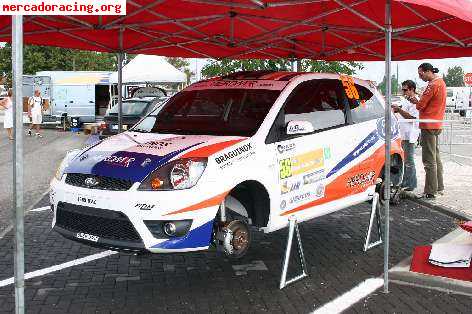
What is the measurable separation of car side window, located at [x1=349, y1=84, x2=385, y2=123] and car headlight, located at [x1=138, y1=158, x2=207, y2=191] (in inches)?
105

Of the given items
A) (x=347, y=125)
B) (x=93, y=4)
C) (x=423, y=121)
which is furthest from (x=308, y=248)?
(x=93, y=4)

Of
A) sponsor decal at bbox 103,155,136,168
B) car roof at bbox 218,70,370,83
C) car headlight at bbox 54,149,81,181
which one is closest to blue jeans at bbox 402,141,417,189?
car roof at bbox 218,70,370,83

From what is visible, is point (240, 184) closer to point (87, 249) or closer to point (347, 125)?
point (347, 125)

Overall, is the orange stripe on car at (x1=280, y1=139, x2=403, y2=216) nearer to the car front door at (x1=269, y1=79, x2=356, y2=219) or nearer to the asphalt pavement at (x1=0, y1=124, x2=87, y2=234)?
the car front door at (x1=269, y1=79, x2=356, y2=219)

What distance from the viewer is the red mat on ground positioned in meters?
5.27

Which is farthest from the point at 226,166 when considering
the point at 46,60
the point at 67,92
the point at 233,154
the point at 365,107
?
the point at 46,60

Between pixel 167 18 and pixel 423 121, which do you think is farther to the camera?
pixel 423 121

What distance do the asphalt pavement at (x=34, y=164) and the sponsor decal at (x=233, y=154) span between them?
13.0 ft

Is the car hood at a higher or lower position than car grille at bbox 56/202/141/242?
higher

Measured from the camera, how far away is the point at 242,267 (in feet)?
19.2

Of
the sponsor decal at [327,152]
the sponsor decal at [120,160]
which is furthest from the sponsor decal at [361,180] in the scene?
the sponsor decal at [120,160]

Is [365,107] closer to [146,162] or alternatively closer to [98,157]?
[146,162]

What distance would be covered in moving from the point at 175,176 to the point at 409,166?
6274mm

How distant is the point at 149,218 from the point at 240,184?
93 cm
